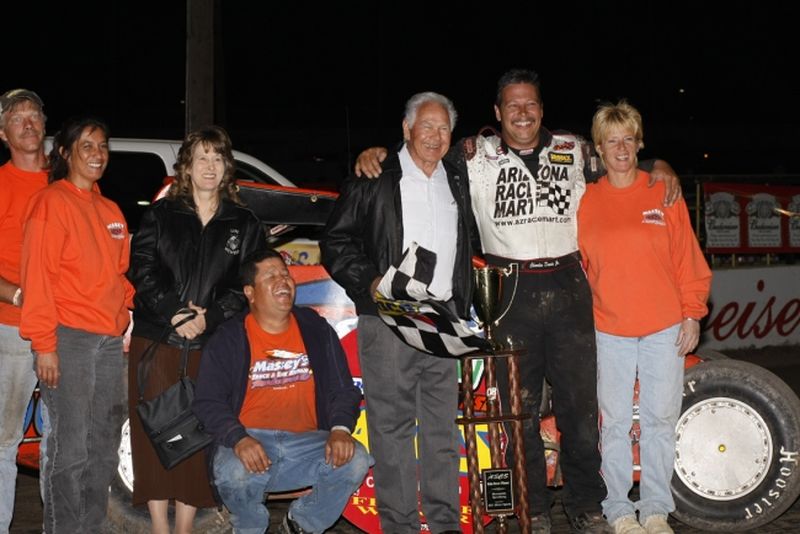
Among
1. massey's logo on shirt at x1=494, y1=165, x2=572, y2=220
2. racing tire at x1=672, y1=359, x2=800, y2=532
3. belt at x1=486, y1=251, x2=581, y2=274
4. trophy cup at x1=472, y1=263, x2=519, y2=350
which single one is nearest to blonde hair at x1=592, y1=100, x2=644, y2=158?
massey's logo on shirt at x1=494, y1=165, x2=572, y2=220

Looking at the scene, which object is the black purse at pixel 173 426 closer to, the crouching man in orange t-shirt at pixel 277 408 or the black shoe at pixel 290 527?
the crouching man in orange t-shirt at pixel 277 408

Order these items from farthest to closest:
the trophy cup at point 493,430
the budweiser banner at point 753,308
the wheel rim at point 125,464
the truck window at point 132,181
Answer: the budweiser banner at point 753,308 < the truck window at point 132,181 < the wheel rim at point 125,464 < the trophy cup at point 493,430

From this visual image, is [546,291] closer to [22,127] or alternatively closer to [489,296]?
[489,296]

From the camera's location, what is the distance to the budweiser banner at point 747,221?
13.0 m

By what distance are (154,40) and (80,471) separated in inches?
1706

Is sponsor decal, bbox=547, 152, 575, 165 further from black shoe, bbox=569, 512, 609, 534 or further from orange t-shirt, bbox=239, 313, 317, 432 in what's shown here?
black shoe, bbox=569, 512, 609, 534

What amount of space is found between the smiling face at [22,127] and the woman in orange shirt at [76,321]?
158mm

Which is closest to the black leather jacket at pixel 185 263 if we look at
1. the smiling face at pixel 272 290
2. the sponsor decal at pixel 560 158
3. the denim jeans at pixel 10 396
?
the smiling face at pixel 272 290

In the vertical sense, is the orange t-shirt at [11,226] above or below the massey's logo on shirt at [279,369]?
above

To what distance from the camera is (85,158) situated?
4.89m

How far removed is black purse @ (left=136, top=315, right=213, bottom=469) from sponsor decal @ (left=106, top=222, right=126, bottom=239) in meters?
0.53

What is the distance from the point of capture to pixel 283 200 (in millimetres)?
5594

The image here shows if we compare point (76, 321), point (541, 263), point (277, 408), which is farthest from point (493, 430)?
point (76, 321)

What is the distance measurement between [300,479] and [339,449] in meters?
0.26
